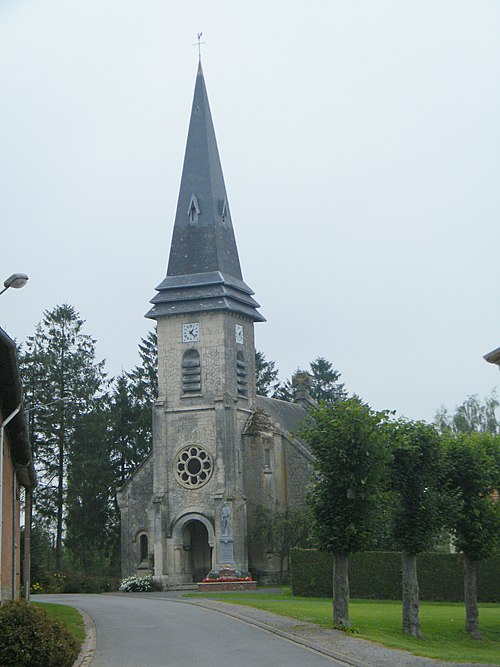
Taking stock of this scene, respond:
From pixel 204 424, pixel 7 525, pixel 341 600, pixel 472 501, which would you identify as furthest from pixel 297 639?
pixel 204 424

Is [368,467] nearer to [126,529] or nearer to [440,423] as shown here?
[126,529]

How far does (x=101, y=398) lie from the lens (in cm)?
6850

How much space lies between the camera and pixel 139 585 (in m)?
52.3

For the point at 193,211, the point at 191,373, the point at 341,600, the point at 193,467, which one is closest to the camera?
the point at 341,600

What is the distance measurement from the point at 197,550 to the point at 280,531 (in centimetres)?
567

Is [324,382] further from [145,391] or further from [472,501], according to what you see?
[472,501]

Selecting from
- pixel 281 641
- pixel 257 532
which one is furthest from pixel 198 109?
pixel 281 641

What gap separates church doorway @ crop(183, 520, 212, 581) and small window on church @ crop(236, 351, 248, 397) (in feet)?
26.6

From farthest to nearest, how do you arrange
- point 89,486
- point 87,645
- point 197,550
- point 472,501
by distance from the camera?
point 89,486, point 197,550, point 472,501, point 87,645

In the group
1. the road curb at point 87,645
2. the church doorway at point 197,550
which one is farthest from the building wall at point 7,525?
the church doorway at point 197,550

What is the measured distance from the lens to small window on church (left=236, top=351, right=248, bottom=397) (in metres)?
59.2

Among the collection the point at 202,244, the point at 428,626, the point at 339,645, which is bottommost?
the point at 428,626

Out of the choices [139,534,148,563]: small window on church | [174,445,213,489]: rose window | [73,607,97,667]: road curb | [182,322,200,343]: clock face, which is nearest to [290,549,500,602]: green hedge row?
[174,445,213,489]: rose window

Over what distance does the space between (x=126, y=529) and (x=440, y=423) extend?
79.5ft
